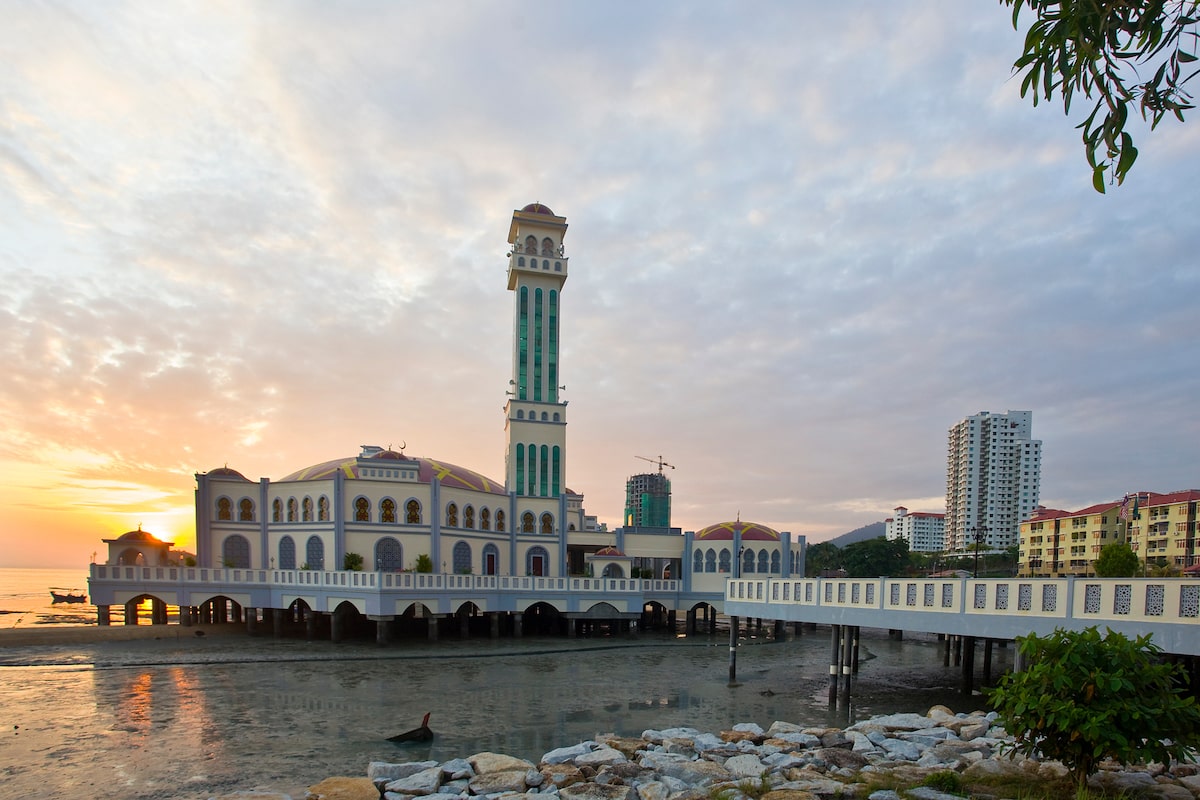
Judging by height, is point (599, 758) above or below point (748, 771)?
below

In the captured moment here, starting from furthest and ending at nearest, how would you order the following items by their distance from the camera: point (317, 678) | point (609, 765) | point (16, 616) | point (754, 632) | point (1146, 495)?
point (1146, 495) → point (16, 616) → point (754, 632) → point (317, 678) → point (609, 765)

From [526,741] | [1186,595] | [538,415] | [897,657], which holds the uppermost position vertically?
[538,415]

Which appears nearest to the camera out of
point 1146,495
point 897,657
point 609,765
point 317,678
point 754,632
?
point 609,765

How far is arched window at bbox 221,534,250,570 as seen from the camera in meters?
41.3

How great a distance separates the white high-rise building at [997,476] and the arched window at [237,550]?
403 ft

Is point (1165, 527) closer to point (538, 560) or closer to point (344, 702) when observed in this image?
point (538, 560)

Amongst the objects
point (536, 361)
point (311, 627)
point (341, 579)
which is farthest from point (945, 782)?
point (536, 361)

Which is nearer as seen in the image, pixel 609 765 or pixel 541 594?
pixel 609 765

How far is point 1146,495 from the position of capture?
65438mm

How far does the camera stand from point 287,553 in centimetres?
4072

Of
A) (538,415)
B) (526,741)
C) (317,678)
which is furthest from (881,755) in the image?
(538,415)

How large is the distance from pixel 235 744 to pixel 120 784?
3067 millimetres

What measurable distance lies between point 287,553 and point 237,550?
3175 mm

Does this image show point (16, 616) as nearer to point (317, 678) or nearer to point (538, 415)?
point (538, 415)
